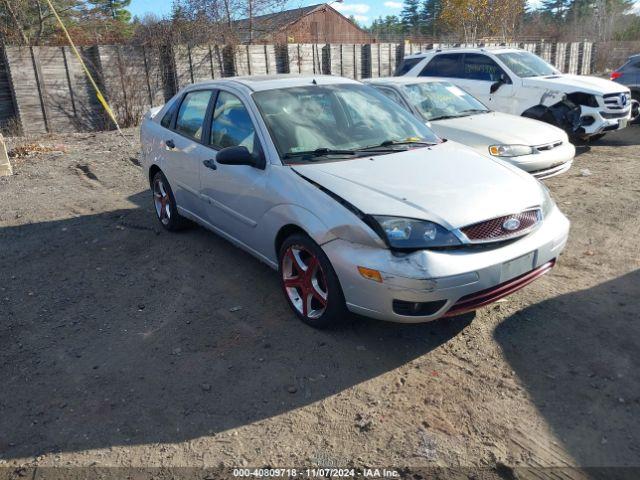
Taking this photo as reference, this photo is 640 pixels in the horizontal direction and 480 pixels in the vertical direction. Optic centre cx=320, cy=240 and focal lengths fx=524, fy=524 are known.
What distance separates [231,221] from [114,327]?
1.28m

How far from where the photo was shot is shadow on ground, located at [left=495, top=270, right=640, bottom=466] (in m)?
2.70

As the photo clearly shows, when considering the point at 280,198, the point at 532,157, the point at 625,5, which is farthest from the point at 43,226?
the point at 625,5

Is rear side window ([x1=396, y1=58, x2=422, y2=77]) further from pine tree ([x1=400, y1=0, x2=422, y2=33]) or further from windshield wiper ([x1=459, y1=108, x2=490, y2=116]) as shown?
pine tree ([x1=400, y1=0, x2=422, y2=33])

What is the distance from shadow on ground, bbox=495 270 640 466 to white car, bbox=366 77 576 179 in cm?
264

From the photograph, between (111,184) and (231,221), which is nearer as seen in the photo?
(231,221)

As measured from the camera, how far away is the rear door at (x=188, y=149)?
5.00 m

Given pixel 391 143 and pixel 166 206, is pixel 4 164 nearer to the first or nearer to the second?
pixel 166 206

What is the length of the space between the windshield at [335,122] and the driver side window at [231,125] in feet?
0.56

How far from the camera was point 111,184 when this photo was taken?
8.12 m

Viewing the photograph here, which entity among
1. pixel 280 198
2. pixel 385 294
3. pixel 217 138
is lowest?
pixel 385 294

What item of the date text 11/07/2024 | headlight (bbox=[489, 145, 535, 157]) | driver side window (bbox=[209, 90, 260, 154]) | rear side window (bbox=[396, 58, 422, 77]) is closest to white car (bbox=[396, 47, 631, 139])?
rear side window (bbox=[396, 58, 422, 77])

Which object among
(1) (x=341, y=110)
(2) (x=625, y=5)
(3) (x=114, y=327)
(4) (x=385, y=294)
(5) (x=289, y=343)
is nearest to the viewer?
(4) (x=385, y=294)

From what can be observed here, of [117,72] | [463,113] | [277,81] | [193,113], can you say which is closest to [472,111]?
[463,113]

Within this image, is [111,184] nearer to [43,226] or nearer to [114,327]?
[43,226]
